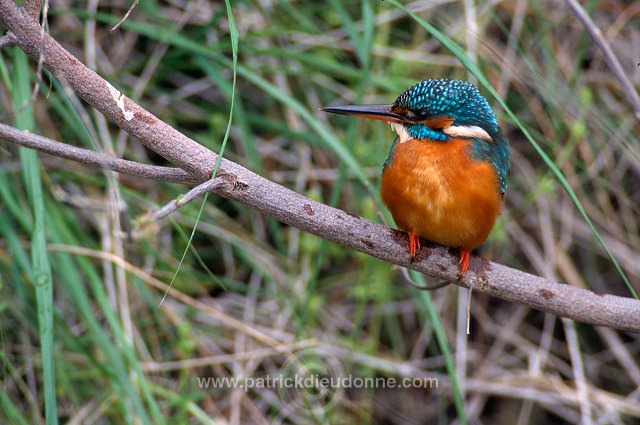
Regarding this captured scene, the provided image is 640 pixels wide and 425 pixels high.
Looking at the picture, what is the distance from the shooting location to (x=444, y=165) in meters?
1.83

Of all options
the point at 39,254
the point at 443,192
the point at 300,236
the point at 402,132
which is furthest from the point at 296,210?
the point at 300,236

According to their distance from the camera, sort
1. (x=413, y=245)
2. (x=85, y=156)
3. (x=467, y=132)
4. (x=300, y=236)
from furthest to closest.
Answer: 1. (x=300, y=236)
2. (x=467, y=132)
3. (x=413, y=245)
4. (x=85, y=156)

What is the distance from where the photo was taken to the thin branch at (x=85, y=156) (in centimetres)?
128

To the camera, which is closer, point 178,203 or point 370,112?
point 178,203

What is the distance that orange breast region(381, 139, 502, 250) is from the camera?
5.89ft

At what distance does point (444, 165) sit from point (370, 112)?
25 centimetres

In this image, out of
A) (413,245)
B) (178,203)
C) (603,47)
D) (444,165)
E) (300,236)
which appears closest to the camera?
(178,203)

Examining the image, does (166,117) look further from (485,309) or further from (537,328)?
(537,328)

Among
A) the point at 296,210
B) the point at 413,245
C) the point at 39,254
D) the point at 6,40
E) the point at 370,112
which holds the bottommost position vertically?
the point at 39,254

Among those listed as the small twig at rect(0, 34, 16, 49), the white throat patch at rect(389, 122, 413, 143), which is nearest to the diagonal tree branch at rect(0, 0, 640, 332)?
the small twig at rect(0, 34, 16, 49)

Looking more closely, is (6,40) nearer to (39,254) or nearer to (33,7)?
(33,7)

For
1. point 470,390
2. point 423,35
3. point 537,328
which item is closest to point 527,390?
point 470,390

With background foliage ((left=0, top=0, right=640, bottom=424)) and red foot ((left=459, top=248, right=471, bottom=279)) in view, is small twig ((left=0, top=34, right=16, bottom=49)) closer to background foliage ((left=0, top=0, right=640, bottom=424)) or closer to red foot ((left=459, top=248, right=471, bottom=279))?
background foliage ((left=0, top=0, right=640, bottom=424))

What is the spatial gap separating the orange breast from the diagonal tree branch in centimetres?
7
